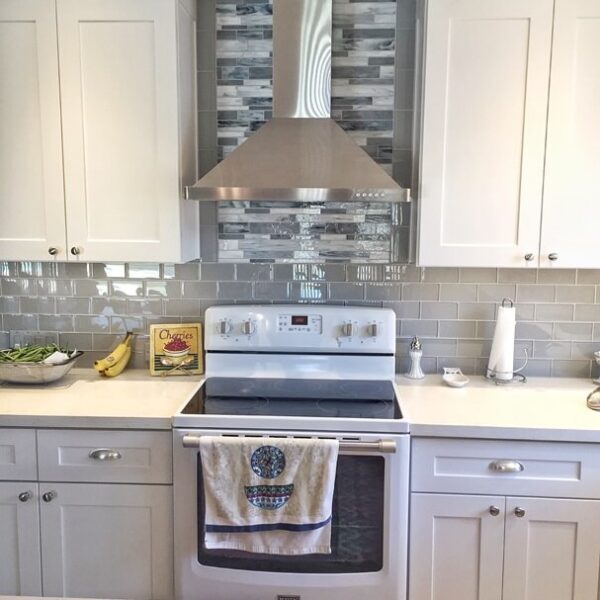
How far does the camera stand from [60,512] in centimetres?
194

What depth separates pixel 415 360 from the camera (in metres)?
2.37

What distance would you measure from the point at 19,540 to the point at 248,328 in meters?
1.09

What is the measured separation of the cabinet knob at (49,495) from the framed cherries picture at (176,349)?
604 mm

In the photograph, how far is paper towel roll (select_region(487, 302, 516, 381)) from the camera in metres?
2.28

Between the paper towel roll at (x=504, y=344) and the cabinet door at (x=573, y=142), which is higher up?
the cabinet door at (x=573, y=142)

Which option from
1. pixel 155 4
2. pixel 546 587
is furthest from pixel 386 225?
pixel 546 587

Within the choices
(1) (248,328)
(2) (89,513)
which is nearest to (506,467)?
(1) (248,328)

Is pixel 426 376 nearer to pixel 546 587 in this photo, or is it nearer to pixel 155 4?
pixel 546 587

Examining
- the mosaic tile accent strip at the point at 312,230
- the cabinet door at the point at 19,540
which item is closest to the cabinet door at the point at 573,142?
the mosaic tile accent strip at the point at 312,230

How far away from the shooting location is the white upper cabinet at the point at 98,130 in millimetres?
2061

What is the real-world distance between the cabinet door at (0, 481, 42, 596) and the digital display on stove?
1.10m

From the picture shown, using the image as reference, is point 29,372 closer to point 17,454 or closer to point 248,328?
point 17,454

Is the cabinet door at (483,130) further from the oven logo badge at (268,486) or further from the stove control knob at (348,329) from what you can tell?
the oven logo badge at (268,486)

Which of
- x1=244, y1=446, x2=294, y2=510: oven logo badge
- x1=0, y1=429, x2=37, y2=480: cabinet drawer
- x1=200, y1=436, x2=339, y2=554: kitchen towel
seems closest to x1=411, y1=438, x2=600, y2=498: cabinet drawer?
x1=200, y1=436, x2=339, y2=554: kitchen towel
